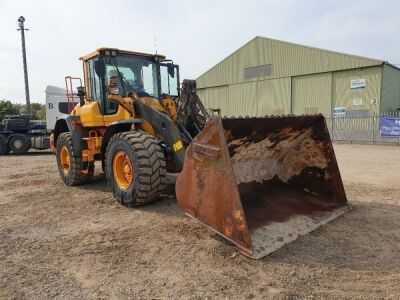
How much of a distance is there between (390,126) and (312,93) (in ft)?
28.2

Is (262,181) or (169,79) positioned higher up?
(169,79)

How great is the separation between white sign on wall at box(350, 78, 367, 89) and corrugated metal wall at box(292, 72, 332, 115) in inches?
54.5

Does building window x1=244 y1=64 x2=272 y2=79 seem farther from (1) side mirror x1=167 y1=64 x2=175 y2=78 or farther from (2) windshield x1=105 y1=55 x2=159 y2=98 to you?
(2) windshield x1=105 y1=55 x2=159 y2=98

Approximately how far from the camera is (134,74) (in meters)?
6.37

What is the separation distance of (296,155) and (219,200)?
2078mm

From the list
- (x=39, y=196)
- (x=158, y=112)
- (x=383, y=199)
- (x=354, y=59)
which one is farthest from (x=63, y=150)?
(x=354, y=59)

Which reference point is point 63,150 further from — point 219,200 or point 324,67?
point 324,67

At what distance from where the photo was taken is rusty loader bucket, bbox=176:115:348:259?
3.59 m

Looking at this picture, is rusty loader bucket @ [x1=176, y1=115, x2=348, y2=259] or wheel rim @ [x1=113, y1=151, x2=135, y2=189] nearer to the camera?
rusty loader bucket @ [x1=176, y1=115, x2=348, y2=259]

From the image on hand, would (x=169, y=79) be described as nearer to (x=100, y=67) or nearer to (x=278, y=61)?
(x=100, y=67)

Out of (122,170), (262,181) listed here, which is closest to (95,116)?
(122,170)

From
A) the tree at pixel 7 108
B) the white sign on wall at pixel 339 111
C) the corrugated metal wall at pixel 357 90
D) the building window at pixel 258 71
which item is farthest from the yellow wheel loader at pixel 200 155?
the tree at pixel 7 108

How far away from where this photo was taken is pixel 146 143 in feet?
16.5

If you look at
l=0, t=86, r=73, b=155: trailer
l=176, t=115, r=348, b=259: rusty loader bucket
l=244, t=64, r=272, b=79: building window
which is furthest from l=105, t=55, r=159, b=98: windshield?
l=244, t=64, r=272, b=79: building window
